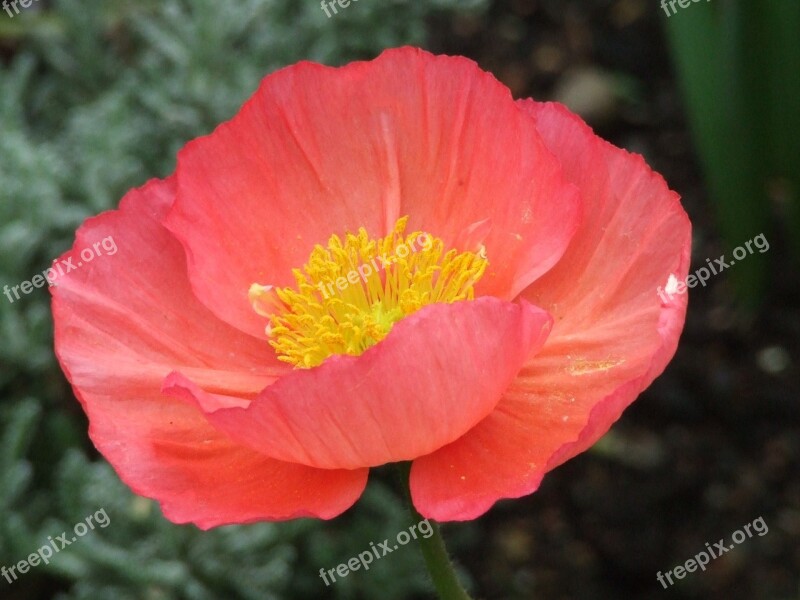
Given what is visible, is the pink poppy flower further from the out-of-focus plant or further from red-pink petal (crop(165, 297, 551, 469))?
the out-of-focus plant

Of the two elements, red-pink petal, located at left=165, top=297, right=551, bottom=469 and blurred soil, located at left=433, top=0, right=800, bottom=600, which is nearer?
red-pink petal, located at left=165, top=297, right=551, bottom=469

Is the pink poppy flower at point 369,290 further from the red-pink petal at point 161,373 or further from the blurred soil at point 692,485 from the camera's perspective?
the blurred soil at point 692,485

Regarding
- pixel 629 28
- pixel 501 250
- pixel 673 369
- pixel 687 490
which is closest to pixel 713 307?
pixel 673 369

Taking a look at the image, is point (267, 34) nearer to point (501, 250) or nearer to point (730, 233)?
point (730, 233)

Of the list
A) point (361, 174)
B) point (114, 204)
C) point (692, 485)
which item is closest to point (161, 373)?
point (361, 174)

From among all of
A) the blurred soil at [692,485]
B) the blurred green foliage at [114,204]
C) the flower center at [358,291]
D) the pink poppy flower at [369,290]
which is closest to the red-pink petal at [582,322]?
the pink poppy flower at [369,290]

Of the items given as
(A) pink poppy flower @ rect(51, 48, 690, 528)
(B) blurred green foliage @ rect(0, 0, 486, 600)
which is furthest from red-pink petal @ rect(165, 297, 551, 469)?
(B) blurred green foliage @ rect(0, 0, 486, 600)

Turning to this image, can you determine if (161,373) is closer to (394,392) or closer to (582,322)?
(394,392)
